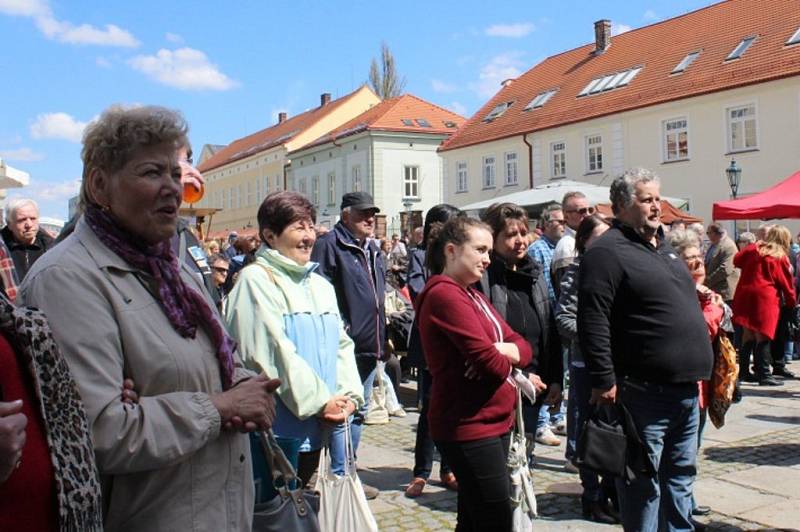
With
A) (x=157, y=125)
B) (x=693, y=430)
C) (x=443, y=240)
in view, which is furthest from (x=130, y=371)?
(x=693, y=430)

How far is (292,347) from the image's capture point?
12.1 ft

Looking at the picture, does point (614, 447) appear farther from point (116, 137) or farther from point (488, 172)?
point (488, 172)

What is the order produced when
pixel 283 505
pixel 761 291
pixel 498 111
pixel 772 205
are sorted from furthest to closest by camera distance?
pixel 498 111
pixel 761 291
pixel 772 205
pixel 283 505

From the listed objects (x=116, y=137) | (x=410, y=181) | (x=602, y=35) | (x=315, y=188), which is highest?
(x=602, y=35)

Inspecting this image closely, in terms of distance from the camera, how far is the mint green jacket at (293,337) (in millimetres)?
3666

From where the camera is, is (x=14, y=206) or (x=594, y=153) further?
(x=594, y=153)

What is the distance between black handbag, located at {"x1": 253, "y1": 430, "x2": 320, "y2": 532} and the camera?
102 inches

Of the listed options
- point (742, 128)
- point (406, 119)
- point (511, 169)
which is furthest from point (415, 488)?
point (406, 119)

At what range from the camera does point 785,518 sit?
5.11 meters

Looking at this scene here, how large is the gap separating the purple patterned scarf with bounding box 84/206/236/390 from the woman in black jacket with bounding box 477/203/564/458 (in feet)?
9.18

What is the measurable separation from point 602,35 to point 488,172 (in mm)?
8019

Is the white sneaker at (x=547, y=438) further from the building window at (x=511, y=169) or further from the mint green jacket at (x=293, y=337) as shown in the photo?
the building window at (x=511, y=169)

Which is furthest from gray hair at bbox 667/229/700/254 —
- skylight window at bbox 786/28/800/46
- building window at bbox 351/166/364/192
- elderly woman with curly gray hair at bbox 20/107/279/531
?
building window at bbox 351/166/364/192

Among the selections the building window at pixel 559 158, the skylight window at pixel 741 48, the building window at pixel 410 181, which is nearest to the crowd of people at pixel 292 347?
the skylight window at pixel 741 48
